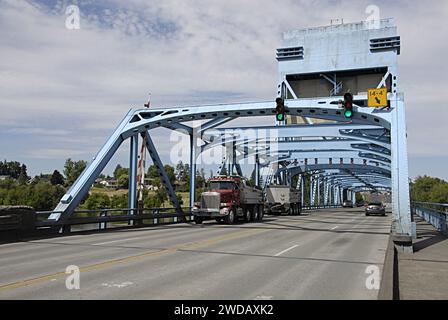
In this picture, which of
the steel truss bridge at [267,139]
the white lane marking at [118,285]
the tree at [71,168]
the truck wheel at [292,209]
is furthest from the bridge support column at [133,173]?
the tree at [71,168]

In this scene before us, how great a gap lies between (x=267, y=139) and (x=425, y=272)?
29152 millimetres

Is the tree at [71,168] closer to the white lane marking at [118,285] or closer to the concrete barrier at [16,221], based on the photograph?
the concrete barrier at [16,221]

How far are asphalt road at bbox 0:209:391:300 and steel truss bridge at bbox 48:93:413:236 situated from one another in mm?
4241

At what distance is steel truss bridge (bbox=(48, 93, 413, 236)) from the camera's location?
18.8 metres

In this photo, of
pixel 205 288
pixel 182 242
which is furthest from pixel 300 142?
pixel 205 288

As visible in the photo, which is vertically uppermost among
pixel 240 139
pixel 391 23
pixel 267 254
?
pixel 391 23

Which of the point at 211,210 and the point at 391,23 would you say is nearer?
the point at 211,210

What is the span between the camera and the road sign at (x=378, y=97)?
55.7 feet

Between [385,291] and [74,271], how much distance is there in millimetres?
6389

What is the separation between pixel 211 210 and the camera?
1099 inches

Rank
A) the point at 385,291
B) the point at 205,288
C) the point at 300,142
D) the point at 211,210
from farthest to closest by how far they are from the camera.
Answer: the point at 300,142 < the point at 211,210 < the point at 205,288 < the point at 385,291

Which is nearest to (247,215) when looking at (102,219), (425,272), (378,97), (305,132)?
(305,132)
